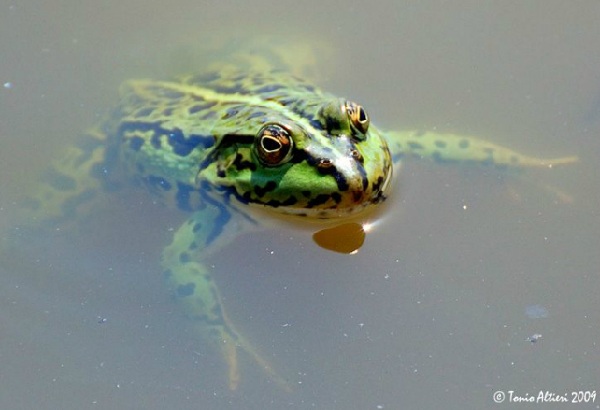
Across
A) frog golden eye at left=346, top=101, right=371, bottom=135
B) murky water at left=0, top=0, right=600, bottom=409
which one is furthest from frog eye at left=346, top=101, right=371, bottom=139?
Answer: murky water at left=0, top=0, right=600, bottom=409

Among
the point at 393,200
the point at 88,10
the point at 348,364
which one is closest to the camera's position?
the point at 348,364

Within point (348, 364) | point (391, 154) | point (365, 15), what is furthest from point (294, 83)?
point (348, 364)

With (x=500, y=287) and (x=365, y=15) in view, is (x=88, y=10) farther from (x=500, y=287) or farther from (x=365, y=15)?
(x=500, y=287)

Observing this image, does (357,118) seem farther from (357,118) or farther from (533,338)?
(533,338)

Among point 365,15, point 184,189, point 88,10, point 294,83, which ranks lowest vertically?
point 184,189

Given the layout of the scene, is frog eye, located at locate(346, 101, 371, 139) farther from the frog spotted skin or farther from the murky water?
the murky water

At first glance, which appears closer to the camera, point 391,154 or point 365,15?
point 391,154

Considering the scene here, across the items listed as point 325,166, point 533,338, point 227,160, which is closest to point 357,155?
point 325,166
